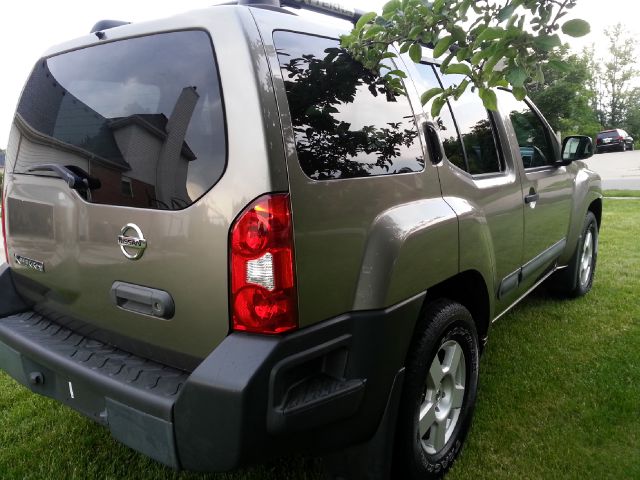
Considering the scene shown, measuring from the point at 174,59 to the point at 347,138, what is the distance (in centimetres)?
64

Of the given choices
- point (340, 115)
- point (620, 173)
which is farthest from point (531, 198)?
point (620, 173)

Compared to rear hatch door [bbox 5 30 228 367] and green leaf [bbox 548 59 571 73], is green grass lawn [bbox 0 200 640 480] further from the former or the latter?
green leaf [bbox 548 59 571 73]

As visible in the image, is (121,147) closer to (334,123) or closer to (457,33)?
(334,123)

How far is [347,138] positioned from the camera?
1826mm

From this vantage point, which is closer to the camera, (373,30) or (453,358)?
(373,30)

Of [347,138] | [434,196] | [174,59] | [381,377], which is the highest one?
[174,59]

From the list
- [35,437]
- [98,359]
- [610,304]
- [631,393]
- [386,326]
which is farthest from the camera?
[610,304]

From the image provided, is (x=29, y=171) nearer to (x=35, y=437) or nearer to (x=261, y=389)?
(x=35, y=437)

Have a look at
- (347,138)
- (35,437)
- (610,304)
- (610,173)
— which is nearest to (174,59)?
(347,138)

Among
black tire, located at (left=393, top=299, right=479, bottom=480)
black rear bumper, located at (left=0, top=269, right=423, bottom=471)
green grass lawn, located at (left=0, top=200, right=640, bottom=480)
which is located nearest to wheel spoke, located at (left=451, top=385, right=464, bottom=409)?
black tire, located at (left=393, top=299, right=479, bottom=480)

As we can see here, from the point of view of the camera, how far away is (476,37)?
5.84 ft

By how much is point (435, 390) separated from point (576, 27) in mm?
1461

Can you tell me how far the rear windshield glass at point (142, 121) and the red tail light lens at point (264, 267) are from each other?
0.19 metres

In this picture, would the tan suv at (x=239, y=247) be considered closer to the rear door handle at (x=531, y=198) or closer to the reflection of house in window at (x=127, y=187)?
the reflection of house in window at (x=127, y=187)
